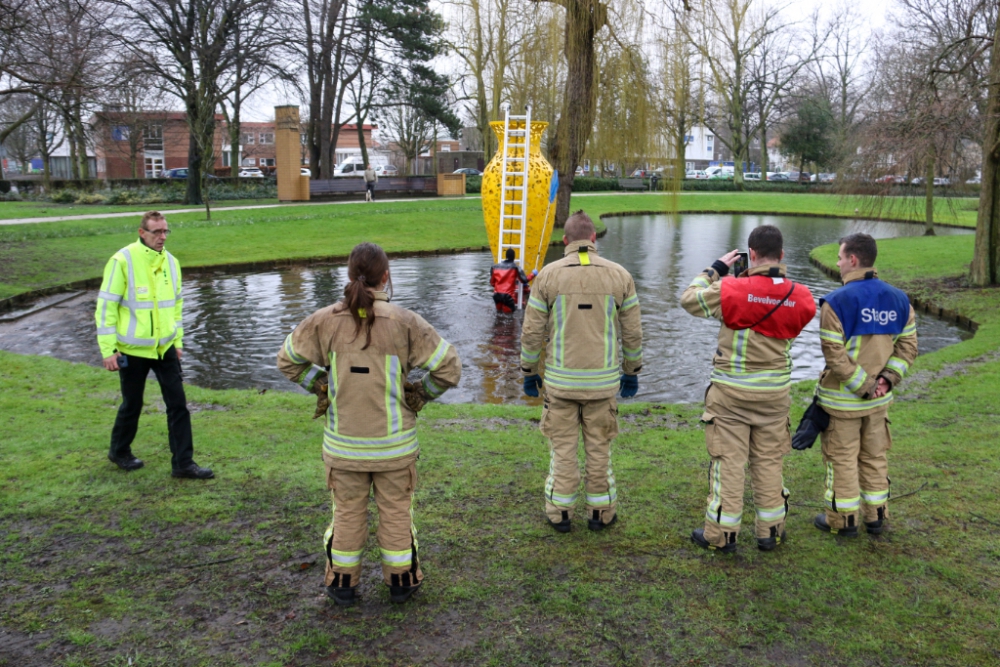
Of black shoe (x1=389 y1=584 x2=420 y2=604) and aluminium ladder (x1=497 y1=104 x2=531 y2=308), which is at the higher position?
aluminium ladder (x1=497 y1=104 x2=531 y2=308)

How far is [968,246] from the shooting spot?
23.9 meters

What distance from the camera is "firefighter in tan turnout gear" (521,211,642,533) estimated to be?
5082mm

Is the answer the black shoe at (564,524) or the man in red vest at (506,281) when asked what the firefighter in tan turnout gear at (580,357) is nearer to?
the black shoe at (564,524)

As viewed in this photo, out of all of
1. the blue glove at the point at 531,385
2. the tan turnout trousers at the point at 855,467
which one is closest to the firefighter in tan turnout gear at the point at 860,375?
the tan turnout trousers at the point at 855,467

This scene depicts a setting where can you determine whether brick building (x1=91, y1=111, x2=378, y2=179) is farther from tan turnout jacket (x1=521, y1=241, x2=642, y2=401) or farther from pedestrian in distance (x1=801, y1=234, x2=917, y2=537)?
pedestrian in distance (x1=801, y1=234, x2=917, y2=537)

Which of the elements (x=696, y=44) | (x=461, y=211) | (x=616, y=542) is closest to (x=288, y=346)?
(x=616, y=542)

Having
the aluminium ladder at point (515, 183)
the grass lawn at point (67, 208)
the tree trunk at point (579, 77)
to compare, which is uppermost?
the tree trunk at point (579, 77)

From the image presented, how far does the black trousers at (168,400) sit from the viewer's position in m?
6.09

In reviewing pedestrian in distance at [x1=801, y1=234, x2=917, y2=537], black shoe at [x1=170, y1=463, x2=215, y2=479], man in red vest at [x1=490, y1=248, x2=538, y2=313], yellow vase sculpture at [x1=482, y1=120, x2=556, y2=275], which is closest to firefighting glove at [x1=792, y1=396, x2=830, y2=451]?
pedestrian in distance at [x1=801, y1=234, x2=917, y2=537]

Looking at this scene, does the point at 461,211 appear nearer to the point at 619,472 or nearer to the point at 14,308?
the point at 14,308

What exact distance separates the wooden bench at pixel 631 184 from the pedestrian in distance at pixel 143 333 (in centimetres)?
5121

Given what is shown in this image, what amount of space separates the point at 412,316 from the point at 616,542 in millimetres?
2101

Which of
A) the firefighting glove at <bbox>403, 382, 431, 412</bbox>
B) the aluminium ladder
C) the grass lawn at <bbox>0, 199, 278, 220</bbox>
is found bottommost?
the firefighting glove at <bbox>403, 382, 431, 412</bbox>

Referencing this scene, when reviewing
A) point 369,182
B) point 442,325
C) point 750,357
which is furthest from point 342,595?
point 369,182
